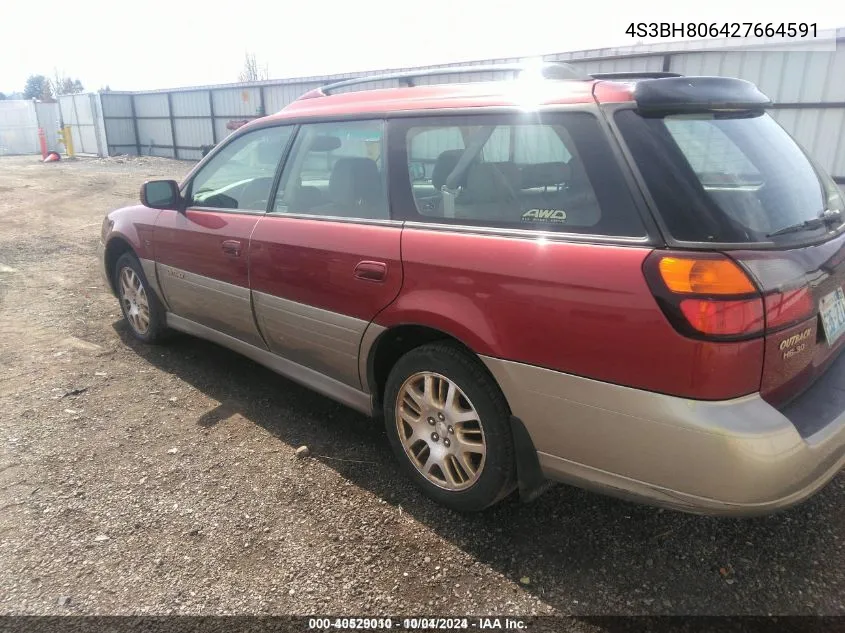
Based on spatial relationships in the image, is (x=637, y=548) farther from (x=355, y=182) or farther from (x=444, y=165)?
(x=355, y=182)

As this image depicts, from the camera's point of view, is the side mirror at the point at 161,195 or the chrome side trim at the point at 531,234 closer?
the chrome side trim at the point at 531,234

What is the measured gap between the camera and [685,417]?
186 centimetres

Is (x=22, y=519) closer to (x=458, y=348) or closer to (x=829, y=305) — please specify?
(x=458, y=348)

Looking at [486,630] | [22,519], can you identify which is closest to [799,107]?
[486,630]

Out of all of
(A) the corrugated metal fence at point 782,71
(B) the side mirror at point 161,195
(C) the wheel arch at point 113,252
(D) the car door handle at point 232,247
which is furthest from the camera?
(A) the corrugated metal fence at point 782,71

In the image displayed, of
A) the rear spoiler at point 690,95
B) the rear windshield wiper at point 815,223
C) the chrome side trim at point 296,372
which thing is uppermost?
the rear spoiler at point 690,95

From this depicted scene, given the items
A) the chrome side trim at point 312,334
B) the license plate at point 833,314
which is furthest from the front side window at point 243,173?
the license plate at point 833,314

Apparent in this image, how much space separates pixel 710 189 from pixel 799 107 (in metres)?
9.98

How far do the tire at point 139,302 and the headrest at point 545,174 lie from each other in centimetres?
317

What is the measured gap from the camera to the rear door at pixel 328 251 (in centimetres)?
275

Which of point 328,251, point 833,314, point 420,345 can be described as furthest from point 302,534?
point 833,314

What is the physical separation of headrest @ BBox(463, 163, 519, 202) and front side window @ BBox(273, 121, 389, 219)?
1.47 feet

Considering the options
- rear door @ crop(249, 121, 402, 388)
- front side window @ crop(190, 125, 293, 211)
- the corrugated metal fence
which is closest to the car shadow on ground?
rear door @ crop(249, 121, 402, 388)

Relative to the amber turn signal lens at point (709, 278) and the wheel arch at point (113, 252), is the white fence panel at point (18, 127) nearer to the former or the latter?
the wheel arch at point (113, 252)
